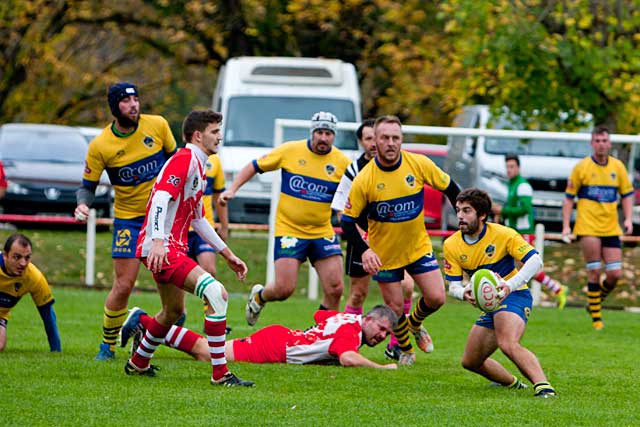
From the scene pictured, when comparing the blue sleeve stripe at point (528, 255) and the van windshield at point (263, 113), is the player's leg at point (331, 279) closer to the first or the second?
the blue sleeve stripe at point (528, 255)

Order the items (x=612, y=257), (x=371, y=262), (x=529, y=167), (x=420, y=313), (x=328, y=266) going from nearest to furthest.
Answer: (x=371, y=262)
(x=420, y=313)
(x=328, y=266)
(x=612, y=257)
(x=529, y=167)

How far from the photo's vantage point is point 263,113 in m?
21.2

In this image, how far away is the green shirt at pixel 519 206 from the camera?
16328 mm

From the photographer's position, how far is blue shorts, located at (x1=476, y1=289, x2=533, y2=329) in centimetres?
868

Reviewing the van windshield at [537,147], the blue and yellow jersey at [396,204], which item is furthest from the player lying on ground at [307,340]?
the van windshield at [537,147]

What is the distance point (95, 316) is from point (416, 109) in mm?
15543

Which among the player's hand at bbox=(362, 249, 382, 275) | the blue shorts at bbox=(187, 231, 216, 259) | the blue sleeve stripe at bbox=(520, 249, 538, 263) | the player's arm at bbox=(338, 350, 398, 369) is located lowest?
the blue shorts at bbox=(187, 231, 216, 259)

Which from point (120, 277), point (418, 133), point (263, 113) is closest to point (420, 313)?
point (120, 277)

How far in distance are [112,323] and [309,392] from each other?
236cm

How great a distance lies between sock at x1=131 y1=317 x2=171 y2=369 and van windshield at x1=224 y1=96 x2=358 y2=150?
39.1 ft

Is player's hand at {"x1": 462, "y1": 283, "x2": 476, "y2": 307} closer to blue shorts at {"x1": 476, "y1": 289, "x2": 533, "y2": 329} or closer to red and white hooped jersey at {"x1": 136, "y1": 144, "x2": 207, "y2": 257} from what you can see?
blue shorts at {"x1": 476, "y1": 289, "x2": 533, "y2": 329}

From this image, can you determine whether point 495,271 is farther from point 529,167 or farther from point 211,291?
point 529,167

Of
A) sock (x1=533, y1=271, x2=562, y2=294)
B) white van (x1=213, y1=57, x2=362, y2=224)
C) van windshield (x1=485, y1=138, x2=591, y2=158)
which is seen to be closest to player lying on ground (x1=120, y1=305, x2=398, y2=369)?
sock (x1=533, y1=271, x2=562, y2=294)

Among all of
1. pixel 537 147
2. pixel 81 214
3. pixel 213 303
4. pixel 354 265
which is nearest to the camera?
pixel 213 303
